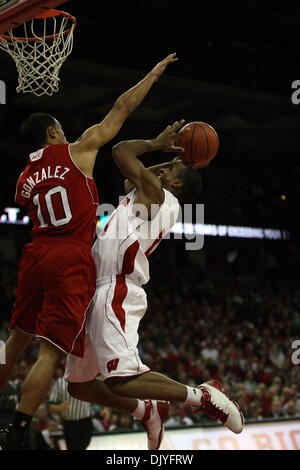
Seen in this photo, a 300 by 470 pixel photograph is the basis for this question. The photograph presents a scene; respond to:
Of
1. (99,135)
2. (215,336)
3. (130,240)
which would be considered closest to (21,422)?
(130,240)

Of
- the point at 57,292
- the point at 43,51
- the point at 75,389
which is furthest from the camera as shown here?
the point at 43,51

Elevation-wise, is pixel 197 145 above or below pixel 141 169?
above

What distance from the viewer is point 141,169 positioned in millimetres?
4340

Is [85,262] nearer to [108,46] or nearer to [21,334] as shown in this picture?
[21,334]

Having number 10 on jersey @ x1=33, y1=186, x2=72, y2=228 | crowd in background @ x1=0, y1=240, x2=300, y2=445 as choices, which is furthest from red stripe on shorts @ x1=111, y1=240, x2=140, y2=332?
crowd in background @ x1=0, y1=240, x2=300, y2=445

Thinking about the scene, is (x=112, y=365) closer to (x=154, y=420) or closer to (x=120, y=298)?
(x=120, y=298)

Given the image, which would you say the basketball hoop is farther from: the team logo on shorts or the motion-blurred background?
the motion-blurred background

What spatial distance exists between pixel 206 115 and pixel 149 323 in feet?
19.1

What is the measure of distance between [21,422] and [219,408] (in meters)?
1.28

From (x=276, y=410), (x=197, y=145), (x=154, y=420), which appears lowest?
(x=276, y=410)

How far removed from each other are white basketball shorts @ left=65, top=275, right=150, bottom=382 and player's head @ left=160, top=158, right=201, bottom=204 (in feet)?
2.26

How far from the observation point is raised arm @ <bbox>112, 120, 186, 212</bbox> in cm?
434

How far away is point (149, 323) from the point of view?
14250 millimetres

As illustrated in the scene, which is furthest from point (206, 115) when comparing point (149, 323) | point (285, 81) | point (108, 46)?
point (149, 323)
